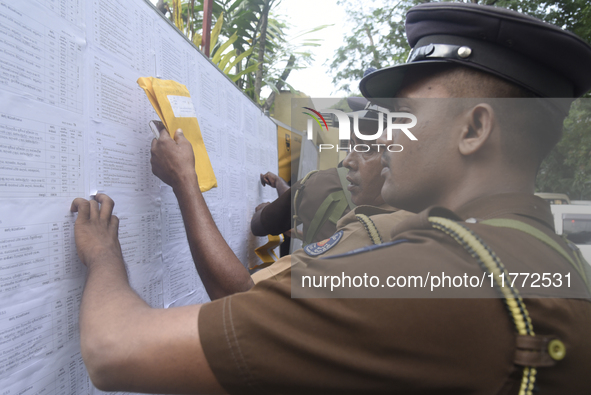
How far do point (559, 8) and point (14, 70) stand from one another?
9.83 metres

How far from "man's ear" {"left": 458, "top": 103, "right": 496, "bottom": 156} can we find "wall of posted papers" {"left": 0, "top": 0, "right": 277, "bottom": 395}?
1.02 meters

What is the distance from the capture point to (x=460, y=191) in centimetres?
84

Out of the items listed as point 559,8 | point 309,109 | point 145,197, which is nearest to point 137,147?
point 145,197

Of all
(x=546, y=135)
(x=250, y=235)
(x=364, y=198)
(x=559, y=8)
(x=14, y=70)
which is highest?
(x=559, y=8)

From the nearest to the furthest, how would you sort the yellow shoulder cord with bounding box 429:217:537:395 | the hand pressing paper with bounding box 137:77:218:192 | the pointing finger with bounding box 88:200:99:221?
the yellow shoulder cord with bounding box 429:217:537:395, the pointing finger with bounding box 88:200:99:221, the hand pressing paper with bounding box 137:77:218:192

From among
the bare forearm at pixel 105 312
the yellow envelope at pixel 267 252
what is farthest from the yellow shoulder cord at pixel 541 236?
the yellow envelope at pixel 267 252

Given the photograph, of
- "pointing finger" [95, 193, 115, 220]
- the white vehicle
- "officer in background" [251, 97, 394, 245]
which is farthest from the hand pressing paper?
the white vehicle

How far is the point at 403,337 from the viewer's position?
60 centimetres

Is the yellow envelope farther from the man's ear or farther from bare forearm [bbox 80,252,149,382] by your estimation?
the man's ear

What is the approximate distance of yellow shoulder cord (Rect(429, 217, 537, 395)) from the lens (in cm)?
59

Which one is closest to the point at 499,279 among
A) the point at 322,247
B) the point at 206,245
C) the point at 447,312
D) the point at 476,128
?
the point at 447,312

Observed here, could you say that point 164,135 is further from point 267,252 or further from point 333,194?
point 267,252

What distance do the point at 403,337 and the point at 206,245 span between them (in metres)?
0.79

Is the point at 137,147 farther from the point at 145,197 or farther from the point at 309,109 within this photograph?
the point at 309,109
